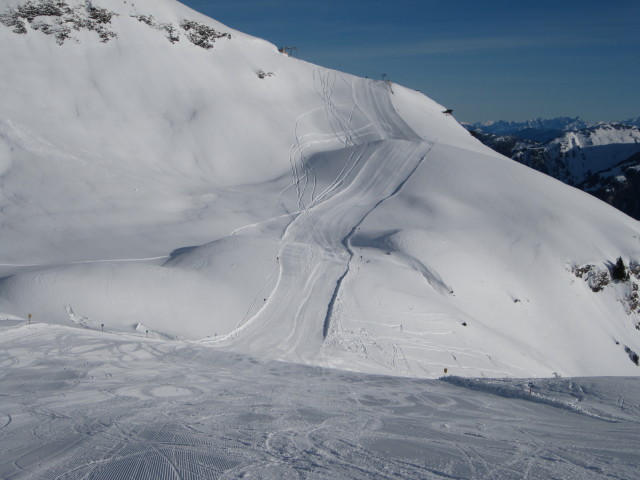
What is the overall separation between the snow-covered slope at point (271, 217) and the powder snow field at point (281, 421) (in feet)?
16.6

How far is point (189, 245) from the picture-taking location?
85.8 feet

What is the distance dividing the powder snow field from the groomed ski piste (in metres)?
0.06

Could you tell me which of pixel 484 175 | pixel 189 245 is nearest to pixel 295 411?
pixel 189 245

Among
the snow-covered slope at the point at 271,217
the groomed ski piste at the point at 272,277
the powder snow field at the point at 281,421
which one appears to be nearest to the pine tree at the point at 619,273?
the groomed ski piste at the point at 272,277

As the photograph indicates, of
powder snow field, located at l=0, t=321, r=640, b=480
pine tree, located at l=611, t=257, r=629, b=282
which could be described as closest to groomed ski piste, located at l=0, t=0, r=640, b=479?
powder snow field, located at l=0, t=321, r=640, b=480

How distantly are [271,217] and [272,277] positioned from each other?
8787 mm

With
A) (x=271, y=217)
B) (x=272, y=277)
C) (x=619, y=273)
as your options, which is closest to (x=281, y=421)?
(x=272, y=277)

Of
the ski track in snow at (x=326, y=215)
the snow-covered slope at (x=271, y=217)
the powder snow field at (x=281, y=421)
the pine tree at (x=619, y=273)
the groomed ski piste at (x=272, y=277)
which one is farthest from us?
the pine tree at (x=619, y=273)

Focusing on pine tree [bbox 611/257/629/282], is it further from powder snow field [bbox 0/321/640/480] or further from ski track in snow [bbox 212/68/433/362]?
powder snow field [bbox 0/321/640/480]

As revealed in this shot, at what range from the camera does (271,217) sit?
104 ft

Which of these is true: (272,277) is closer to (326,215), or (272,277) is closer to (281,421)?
(326,215)

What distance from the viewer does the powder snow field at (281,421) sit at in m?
6.52

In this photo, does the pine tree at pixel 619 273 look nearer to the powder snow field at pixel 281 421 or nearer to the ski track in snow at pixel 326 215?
the ski track in snow at pixel 326 215

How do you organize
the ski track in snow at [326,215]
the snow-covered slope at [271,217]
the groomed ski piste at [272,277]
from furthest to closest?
the snow-covered slope at [271,217], the ski track in snow at [326,215], the groomed ski piste at [272,277]
